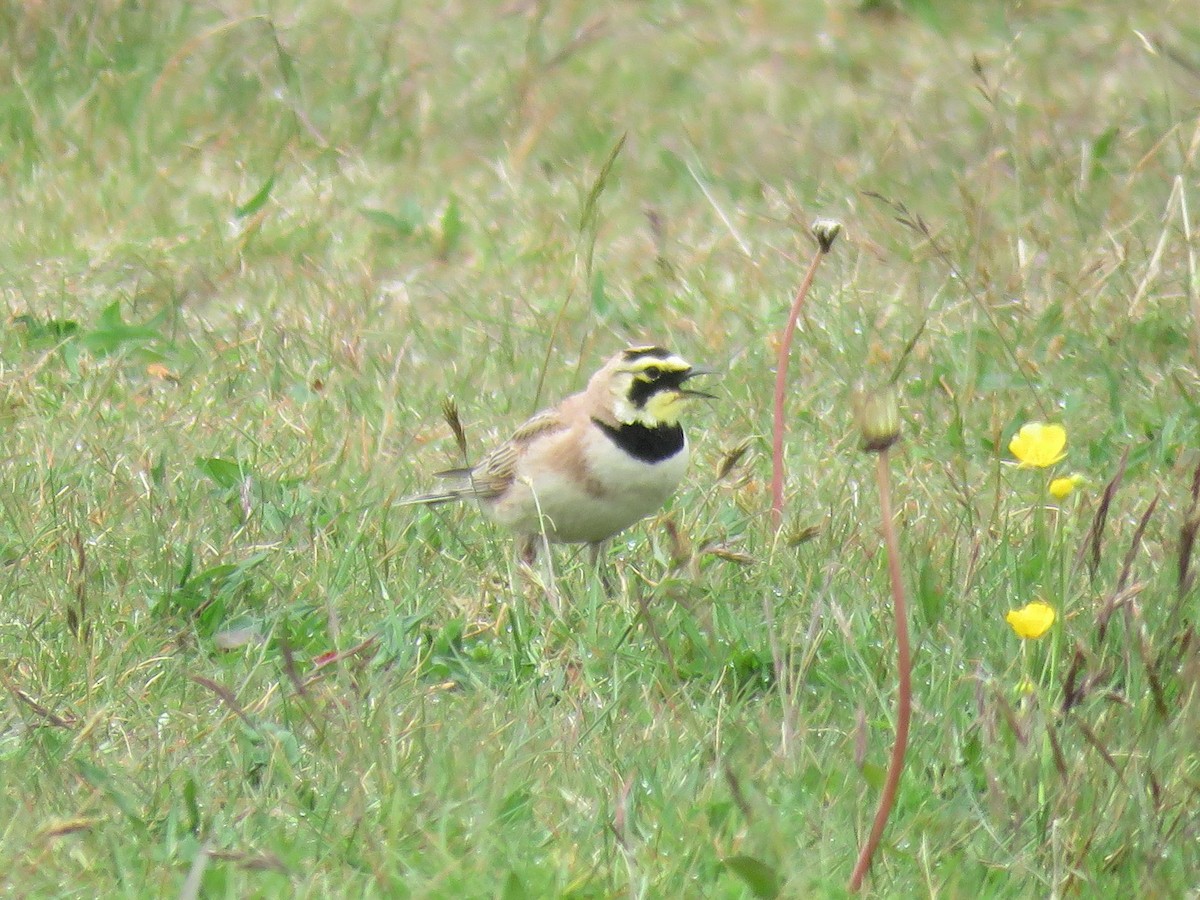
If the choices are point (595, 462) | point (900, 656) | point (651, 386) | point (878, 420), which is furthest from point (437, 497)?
point (878, 420)

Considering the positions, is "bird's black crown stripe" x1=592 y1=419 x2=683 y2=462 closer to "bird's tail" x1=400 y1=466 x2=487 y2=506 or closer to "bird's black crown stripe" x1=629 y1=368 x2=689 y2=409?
"bird's black crown stripe" x1=629 y1=368 x2=689 y2=409

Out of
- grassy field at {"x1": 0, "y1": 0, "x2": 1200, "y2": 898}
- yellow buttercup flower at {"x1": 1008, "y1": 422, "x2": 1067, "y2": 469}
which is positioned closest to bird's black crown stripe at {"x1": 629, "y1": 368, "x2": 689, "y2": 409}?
grassy field at {"x1": 0, "y1": 0, "x2": 1200, "y2": 898}

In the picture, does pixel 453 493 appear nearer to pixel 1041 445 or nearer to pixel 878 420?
pixel 1041 445

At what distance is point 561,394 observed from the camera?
612 centimetres

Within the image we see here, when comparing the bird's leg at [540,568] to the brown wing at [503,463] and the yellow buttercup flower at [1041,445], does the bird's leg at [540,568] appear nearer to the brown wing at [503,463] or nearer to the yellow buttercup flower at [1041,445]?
the brown wing at [503,463]

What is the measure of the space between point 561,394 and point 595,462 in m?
1.41

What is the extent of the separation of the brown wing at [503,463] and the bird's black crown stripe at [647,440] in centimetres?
23

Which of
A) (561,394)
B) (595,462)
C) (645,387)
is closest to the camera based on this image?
(595,462)

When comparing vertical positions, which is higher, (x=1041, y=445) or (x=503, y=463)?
(x=1041, y=445)

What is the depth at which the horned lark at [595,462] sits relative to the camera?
4703 millimetres

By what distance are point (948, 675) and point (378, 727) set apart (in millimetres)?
1085

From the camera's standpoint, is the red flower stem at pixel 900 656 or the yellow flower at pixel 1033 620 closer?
the red flower stem at pixel 900 656

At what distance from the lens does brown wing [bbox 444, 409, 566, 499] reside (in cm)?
495

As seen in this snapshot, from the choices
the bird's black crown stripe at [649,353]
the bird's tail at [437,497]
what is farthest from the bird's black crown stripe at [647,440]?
the bird's tail at [437,497]
